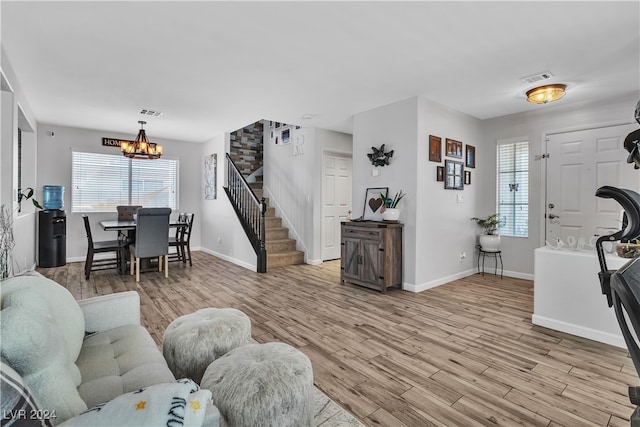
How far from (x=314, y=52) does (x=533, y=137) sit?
3.82 m

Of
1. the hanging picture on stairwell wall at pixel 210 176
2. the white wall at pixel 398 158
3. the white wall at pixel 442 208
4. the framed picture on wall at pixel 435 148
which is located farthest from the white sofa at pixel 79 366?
the hanging picture on stairwell wall at pixel 210 176

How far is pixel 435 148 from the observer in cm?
439

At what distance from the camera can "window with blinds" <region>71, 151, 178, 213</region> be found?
636cm

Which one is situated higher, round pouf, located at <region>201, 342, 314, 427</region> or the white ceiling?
the white ceiling

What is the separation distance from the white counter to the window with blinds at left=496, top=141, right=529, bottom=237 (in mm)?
2160

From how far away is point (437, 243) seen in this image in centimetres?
450

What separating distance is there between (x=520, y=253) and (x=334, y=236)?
10.5 feet

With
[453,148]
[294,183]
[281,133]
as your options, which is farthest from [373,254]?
[281,133]

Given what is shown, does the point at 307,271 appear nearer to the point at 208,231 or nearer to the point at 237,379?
the point at 208,231

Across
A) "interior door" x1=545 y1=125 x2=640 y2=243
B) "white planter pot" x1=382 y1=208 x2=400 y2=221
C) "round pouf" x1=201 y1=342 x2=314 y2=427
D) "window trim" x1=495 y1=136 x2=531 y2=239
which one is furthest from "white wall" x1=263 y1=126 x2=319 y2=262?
"round pouf" x1=201 y1=342 x2=314 y2=427

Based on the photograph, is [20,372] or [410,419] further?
[410,419]

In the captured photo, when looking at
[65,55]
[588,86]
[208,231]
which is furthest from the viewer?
[208,231]

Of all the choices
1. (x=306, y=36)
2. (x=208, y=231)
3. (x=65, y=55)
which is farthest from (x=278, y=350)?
(x=208, y=231)

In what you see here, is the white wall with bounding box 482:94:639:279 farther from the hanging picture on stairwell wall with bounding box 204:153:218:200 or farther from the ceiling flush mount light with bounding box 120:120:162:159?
the ceiling flush mount light with bounding box 120:120:162:159
